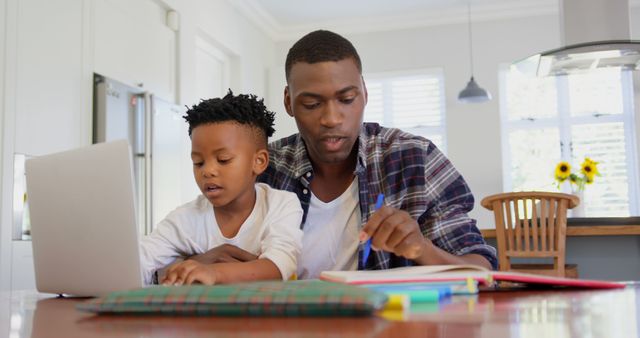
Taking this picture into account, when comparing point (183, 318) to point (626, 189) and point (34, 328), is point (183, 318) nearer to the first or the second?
point (34, 328)

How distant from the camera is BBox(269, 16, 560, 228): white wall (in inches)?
232

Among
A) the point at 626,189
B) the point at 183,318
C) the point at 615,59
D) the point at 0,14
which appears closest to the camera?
the point at 183,318

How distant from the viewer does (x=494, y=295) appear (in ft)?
2.78

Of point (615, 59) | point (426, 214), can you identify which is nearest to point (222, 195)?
point (426, 214)

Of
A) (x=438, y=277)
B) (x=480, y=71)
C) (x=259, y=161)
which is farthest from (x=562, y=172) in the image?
(x=438, y=277)

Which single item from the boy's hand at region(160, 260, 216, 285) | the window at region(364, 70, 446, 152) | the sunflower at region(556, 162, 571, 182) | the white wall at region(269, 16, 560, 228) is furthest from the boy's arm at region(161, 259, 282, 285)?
the window at region(364, 70, 446, 152)

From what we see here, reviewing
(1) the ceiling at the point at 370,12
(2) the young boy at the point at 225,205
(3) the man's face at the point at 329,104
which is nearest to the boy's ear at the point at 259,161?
(2) the young boy at the point at 225,205

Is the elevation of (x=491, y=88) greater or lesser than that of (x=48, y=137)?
greater

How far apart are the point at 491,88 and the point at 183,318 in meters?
5.63

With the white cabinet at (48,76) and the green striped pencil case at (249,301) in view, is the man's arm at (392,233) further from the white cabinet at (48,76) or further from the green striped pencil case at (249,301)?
the white cabinet at (48,76)

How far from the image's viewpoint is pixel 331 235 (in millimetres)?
1465

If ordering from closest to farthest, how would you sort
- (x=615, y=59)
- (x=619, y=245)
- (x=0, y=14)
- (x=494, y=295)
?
(x=494, y=295) → (x=0, y=14) → (x=615, y=59) → (x=619, y=245)

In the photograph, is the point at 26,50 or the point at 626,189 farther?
the point at 626,189

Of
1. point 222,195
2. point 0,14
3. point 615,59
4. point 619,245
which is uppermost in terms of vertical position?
point 0,14
